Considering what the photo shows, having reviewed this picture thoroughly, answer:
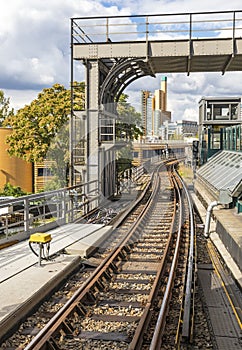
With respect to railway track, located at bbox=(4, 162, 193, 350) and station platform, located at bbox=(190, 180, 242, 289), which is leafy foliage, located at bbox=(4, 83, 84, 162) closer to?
station platform, located at bbox=(190, 180, 242, 289)

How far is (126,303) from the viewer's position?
21.1 feet

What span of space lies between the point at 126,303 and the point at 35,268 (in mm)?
2023

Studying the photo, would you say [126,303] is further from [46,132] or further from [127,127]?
[46,132]

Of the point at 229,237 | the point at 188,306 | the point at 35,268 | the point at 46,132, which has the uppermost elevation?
the point at 46,132

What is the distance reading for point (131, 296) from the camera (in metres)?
6.79

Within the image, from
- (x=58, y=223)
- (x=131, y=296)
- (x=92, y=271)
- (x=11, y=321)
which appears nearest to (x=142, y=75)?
(x=58, y=223)

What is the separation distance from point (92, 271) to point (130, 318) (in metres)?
2.36

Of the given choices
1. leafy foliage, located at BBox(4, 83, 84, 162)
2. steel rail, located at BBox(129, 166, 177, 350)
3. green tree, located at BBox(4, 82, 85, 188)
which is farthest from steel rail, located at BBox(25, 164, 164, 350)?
leafy foliage, located at BBox(4, 83, 84, 162)

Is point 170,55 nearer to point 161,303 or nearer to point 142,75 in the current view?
point 142,75

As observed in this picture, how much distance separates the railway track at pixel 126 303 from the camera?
17.1ft

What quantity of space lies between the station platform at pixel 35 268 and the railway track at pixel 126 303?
0.49 metres

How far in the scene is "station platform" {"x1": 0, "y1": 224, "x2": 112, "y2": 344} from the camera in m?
5.90

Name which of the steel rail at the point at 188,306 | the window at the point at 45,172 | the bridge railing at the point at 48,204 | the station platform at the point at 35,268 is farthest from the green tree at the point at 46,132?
the steel rail at the point at 188,306

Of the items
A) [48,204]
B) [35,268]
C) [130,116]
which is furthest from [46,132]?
[35,268]
